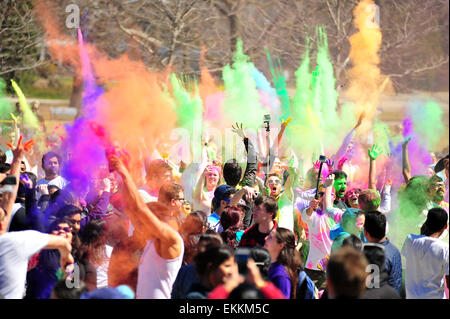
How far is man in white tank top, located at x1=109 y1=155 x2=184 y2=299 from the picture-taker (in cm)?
422

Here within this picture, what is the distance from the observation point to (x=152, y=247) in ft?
14.4

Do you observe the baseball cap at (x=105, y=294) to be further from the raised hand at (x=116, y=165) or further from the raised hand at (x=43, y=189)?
the raised hand at (x=43, y=189)

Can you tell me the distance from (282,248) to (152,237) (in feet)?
2.98

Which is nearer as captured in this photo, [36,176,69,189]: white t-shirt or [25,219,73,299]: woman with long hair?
[25,219,73,299]: woman with long hair

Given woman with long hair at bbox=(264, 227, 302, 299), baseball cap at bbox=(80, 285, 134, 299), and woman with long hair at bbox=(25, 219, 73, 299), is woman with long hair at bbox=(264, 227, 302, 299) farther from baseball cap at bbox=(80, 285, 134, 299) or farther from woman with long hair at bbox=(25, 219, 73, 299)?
woman with long hair at bbox=(25, 219, 73, 299)

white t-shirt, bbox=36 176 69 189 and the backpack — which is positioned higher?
white t-shirt, bbox=36 176 69 189

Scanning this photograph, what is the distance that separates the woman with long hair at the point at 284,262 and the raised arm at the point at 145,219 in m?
0.67

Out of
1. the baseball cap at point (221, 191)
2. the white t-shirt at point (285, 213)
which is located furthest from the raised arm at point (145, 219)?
the white t-shirt at point (285, 213)

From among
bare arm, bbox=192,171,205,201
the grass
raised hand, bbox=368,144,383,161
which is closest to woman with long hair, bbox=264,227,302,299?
bare arm, bbox=192,171,205,201

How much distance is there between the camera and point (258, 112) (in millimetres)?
12422

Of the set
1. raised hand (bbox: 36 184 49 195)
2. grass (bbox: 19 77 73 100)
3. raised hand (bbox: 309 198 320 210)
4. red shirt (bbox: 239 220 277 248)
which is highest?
grass (bbox: 19 77 73 100)

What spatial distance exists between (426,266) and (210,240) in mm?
1777
